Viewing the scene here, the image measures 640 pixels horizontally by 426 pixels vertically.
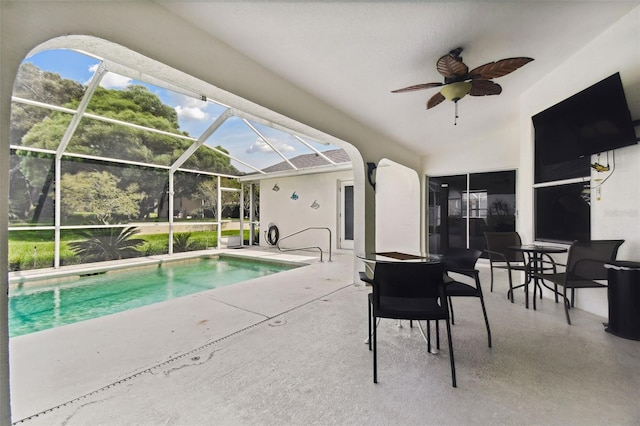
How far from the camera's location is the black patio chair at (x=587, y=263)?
108 inches

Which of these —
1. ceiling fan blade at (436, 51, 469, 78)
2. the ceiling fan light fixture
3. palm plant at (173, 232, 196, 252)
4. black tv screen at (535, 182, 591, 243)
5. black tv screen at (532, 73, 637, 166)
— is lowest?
palm plant at (173, 232, 196, 252)

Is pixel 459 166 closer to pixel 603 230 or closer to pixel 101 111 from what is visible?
pixel 603 230

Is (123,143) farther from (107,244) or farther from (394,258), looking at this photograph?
(394,258)

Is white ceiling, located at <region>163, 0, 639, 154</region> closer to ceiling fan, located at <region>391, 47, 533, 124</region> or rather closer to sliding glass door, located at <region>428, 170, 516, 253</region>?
ceiling fan, located at <region>391, 47, 533, 124</region>

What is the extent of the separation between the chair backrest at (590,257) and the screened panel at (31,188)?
9.49 m

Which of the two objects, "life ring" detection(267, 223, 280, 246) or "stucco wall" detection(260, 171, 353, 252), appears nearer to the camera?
"stucco wall" detection(260, 171, 353, 252)

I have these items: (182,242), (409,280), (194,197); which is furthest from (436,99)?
(182,242)

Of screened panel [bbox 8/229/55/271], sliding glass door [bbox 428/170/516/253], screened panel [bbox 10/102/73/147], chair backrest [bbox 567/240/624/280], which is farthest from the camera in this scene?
sliding glass door [bbox 428/170/516/253]

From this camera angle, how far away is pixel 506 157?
5.68m

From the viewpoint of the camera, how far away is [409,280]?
2.01 metres

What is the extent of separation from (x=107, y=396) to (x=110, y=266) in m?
5.71

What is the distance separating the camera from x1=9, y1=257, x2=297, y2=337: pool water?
3773mm

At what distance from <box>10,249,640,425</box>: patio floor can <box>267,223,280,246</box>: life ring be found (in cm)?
624

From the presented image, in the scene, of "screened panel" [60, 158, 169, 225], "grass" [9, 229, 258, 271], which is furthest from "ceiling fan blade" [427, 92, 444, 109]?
"grass" [9, 229, 258, 271]
